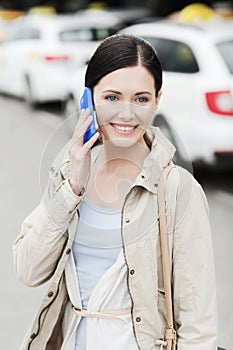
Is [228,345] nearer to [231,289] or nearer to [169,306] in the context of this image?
[231,289]

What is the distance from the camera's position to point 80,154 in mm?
1913

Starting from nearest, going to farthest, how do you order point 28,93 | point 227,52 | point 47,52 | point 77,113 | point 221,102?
1. point 77,113
2. point 221,102
3. point 227,52
4. point 47,52
5. point 28,93

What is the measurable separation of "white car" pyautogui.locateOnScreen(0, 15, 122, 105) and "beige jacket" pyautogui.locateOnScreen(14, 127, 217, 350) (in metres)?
9.10

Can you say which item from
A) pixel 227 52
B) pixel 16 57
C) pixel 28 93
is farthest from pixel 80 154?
pixel 16 57

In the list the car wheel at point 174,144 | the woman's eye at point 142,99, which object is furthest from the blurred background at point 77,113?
the woman's eye at point 142,99

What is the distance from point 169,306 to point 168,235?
0.20 metres

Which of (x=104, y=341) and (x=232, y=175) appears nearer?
(x=104, y=341)

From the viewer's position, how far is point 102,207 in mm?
2016

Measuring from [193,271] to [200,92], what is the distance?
5077 mm

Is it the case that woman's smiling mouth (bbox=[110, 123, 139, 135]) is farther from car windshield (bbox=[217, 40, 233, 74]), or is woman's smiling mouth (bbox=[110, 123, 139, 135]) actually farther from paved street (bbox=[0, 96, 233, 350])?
car windshield (bbox=[217, 40, 233, 74])

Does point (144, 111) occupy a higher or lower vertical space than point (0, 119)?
higher

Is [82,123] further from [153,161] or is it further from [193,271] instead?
[193,271]

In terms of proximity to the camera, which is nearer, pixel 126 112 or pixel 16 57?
pixel 126 112

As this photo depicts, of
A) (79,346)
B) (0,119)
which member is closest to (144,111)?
(79,346)
